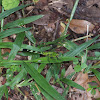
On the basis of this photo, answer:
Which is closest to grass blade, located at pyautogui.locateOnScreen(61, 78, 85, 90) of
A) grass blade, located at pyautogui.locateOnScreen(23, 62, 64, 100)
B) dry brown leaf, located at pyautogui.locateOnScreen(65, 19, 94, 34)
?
grass blade, located at pyautogui.locateOnScreen(23, 62, 64, 100)

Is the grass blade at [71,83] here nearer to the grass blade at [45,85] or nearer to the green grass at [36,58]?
the green grass at [36,58]

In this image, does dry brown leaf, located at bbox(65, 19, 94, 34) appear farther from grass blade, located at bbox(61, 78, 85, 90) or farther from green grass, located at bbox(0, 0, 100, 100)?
grass blade, located at bbox(61, 78, 85, 90)

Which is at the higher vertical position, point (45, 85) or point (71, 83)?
point (45, 85)

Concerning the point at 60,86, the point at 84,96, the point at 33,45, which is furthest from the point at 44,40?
the point at 84,96

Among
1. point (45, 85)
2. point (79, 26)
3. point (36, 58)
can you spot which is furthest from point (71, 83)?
point (79, 26)

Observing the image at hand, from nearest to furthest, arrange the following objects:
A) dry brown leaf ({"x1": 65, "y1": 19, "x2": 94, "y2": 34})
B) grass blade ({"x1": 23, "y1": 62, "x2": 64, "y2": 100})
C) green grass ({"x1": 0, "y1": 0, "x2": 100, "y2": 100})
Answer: grass blade ({"x1": 23, "y1": 62, "x2": 64, "y2": 100}) → green grass ({"x1": 0, "y1": 0, "x2": 100, "y2": 100}) → dry brown leaf ({"x1": 65, "y1": 19, "x2": 94, "y2": 34})

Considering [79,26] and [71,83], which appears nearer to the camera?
[71,83]

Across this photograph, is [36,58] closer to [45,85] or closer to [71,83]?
[45,85]

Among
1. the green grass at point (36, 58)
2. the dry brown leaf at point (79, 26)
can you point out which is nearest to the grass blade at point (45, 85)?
the green grass at point (36, 58)
